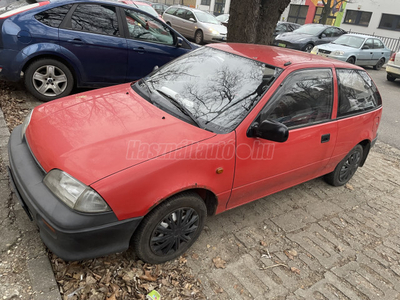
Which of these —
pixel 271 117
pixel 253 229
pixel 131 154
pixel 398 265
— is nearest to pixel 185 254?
pixel 253 229

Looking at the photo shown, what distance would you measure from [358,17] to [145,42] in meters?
30.7

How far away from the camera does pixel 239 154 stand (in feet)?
9.00

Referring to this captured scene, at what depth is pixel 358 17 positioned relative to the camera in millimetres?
29906

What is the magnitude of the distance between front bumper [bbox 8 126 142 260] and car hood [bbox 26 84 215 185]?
19 cm

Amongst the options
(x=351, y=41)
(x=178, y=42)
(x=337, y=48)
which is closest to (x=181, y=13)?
(x=337, y=48)

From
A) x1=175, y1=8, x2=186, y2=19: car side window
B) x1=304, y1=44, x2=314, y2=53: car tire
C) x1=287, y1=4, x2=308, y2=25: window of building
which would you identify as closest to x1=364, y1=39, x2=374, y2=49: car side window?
x1=304, y1=44, x2=314, y2=53: car tire

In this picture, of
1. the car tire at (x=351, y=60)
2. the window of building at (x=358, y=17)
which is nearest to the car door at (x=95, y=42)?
the car tire at (x=351, y=60)

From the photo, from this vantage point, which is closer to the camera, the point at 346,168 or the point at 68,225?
the point at 68,225

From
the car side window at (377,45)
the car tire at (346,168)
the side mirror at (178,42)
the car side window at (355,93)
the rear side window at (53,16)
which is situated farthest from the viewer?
the car side window at (377,45)

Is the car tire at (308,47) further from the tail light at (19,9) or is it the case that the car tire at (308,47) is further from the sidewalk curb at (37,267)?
the sidewalk curb at (37,267)

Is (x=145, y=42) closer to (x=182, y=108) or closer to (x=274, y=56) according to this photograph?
(x=274, y=56)

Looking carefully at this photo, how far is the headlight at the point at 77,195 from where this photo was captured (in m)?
2.11

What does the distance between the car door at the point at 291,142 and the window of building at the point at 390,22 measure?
97.6 ft

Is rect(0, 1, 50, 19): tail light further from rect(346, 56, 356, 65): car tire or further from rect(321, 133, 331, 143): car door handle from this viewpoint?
rect(346, 56, 356, 65): car tire
